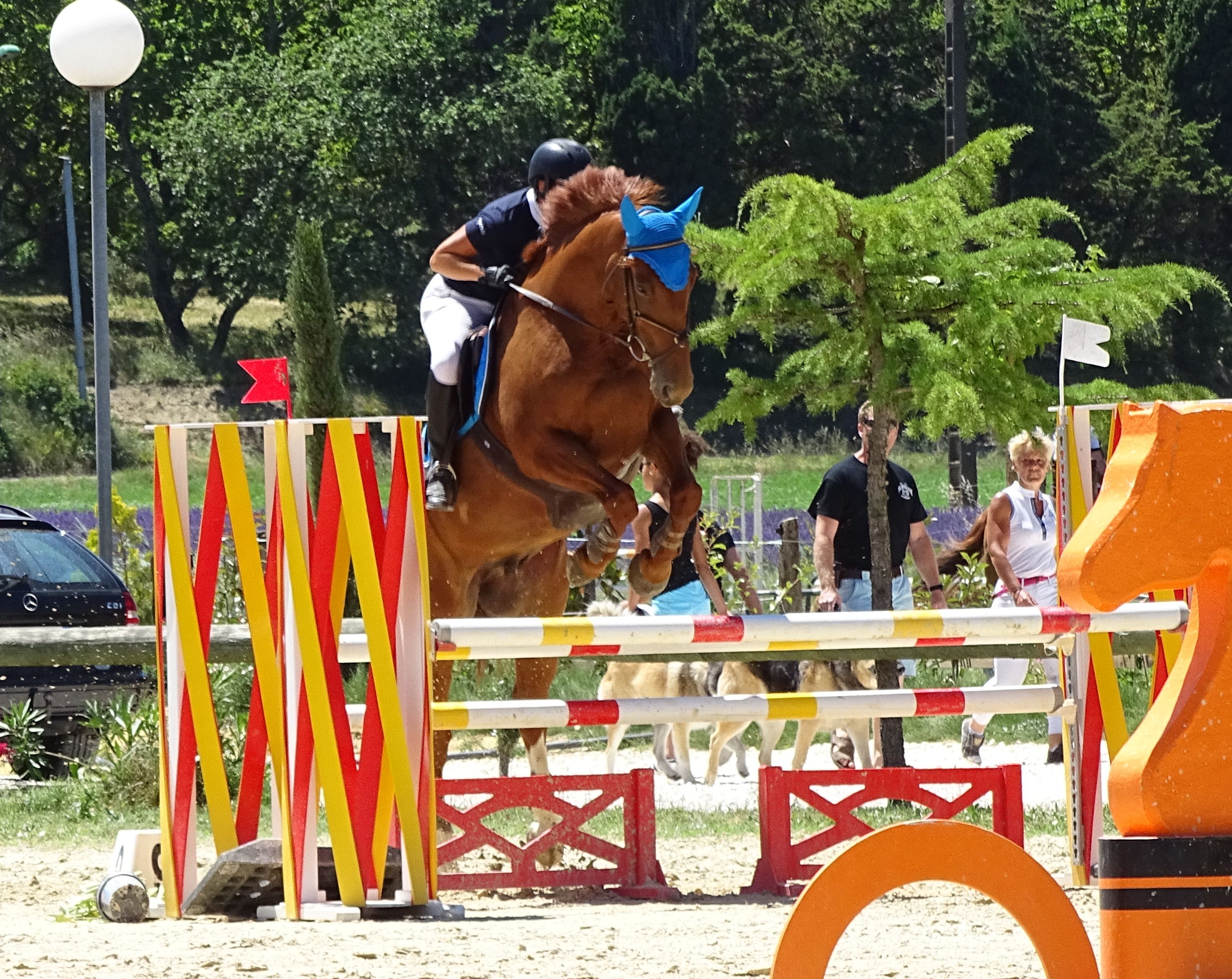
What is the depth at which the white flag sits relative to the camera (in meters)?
5.61

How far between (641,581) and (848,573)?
9.70 ft

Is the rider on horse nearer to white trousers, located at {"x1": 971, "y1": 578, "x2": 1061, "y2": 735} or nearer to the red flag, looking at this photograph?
the red flag

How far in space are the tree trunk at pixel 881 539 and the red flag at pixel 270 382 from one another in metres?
3.26

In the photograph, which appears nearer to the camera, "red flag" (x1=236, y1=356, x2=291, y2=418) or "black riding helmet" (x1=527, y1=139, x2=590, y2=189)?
"red flag" (x1=236, y1=356, x2=291, y2=418)

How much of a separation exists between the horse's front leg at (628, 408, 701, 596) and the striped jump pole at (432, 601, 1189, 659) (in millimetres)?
802

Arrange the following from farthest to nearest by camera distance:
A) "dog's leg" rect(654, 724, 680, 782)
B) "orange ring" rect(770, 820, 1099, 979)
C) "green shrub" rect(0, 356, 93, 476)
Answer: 1. "green shrub" rect(0, 356, 93, 476)
2. "dog's leg" rect(654, 724, 680, 782)
3. "orange ring" rect(770, 820, 1099, 979)

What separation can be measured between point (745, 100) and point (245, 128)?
13.3 metres

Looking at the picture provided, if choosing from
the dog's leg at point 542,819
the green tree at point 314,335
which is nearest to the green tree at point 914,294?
the dog's leg at point 542,819

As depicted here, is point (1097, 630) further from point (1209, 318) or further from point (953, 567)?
point (1209, 318)

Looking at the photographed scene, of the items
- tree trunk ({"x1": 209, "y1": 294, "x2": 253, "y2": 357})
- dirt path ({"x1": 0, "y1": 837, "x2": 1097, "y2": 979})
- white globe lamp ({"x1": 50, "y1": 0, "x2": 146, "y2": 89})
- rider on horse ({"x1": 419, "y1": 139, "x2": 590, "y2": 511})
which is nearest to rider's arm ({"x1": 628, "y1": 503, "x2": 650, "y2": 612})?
rider on horse ({"x1": 419, "y1": 139, "x2": 590, "y2": 511})

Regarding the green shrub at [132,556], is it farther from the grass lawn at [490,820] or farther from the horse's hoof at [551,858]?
the horse's hoof at [551,858]

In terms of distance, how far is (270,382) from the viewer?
5.50 m

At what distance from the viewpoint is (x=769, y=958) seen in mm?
3820

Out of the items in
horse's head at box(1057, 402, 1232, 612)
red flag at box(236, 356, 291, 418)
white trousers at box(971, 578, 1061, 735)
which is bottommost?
white trousers at box(971, 578, 1061, 735)
